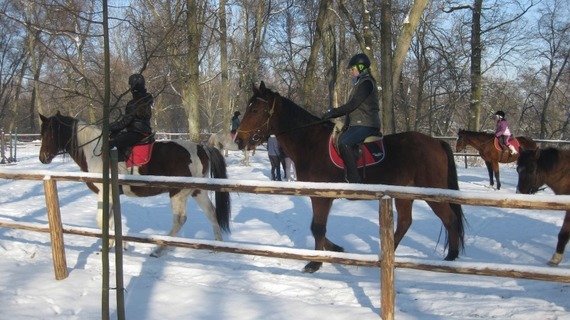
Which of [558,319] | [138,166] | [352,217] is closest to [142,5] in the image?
[138,166]

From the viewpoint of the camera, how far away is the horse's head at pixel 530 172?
6461 mm

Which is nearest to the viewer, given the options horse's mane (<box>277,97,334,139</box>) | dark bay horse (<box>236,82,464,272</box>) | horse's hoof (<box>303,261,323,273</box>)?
horse's hoof (<box>303,261,323,273</box>)

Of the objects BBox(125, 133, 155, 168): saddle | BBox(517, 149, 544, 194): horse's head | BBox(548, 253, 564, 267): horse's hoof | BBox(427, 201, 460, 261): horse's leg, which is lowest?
BBox(548, 253, 564, 267): horse's hoof

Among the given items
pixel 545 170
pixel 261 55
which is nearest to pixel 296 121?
pixel 545 170

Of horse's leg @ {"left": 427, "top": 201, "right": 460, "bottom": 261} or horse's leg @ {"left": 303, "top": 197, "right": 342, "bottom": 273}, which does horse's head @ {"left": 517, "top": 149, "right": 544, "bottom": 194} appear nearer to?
horse's leg @ {"left": 427, "top": 201, "right": 460, "bottom": 261}

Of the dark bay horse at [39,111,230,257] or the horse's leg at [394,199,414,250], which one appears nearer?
the horse's leg at [394,199,414,250]

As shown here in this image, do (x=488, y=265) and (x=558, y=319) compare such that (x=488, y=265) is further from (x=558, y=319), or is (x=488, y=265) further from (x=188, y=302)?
(x=188, y=302)

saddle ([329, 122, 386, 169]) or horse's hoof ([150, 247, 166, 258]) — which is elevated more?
saddle ([329, 122, 386, 169])

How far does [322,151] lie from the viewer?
17.9ft

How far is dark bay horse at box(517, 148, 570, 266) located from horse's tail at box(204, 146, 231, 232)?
180 inches

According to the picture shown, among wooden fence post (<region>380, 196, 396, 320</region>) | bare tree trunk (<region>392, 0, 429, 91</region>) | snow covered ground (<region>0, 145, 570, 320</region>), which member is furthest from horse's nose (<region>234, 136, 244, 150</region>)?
bare tree trunk (<region>392, 0, 429, 91</region>)

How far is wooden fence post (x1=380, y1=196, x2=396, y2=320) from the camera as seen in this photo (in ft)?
11.3

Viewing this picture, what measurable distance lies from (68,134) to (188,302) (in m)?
4.08

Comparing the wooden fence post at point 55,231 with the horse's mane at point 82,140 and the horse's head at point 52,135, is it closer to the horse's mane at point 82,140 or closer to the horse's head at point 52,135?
the horse's mane at point 82,140
